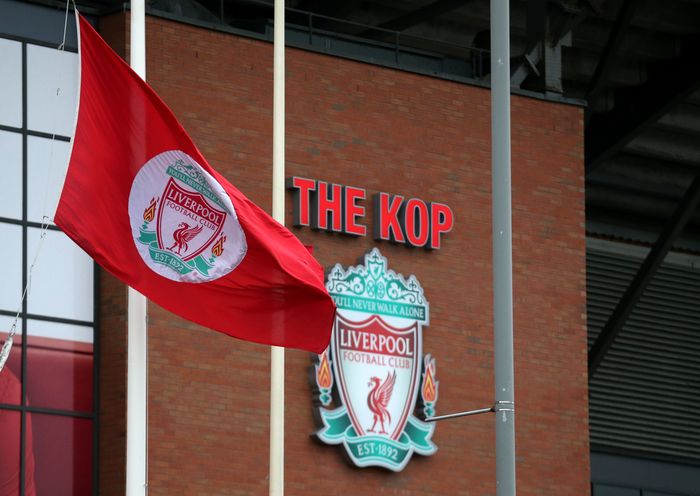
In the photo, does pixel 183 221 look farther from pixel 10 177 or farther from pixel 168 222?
pixel 10 177

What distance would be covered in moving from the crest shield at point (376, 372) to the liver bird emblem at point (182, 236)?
938 cm

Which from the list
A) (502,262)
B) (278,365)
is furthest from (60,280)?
(502,262)

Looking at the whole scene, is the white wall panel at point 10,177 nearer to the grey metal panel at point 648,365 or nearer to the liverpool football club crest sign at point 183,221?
the liverpool football club crest sign at point 183,221

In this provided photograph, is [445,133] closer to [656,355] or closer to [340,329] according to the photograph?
[340,329]

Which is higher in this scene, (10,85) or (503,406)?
(10,85)

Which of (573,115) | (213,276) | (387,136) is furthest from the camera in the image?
(573,115)

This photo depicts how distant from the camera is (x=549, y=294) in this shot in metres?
25.6

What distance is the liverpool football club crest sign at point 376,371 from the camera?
23.0 meters

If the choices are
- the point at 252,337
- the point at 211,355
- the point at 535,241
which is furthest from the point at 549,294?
the point at 252,337

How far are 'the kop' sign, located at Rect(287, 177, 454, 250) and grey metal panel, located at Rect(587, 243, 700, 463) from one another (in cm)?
1012

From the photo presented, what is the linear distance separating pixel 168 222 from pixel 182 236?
15cm

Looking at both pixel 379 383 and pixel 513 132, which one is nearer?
pixel 379 383

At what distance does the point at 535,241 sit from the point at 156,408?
6837 millimetres

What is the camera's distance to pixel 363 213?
78.3ft
